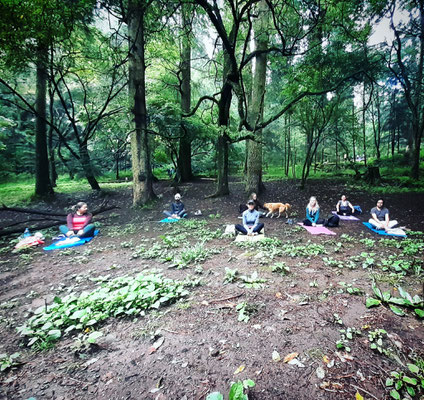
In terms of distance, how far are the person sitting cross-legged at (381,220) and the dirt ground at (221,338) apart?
216cm

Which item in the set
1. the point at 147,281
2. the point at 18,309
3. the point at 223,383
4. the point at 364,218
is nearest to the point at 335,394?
the point at 223,383

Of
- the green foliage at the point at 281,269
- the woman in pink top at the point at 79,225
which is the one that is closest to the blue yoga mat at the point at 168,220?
the woman in pink top at the point at 79,225

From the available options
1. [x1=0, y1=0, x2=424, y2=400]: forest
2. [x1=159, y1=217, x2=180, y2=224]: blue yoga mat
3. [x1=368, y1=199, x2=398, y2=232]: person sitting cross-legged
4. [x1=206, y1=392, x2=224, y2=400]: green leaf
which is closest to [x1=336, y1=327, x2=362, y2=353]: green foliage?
[x1=0, y1=0, x2=424, y2=400]: forest

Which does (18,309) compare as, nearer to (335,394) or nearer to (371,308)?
(335,394)

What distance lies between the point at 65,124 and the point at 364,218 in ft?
85.0

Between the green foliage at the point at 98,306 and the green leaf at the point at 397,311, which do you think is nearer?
the green leaf at the point at 397,311

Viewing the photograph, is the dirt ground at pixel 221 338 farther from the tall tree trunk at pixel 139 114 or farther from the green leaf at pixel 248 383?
the tall tree trunk at pixel 139 114

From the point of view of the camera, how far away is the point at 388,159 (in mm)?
17641

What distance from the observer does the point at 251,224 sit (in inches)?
255

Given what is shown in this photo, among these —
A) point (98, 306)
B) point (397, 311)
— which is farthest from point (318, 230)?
point (98, 306)

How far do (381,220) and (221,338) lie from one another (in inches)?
277

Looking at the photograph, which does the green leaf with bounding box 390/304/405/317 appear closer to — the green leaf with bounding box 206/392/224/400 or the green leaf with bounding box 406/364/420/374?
the green leaf with bounding box 406/364/420/374

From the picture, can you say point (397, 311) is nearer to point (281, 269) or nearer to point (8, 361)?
point (281, 269)

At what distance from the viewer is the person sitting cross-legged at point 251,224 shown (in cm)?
618
